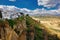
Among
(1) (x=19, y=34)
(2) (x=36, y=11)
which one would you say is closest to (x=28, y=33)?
(1) (x=19, y=34)

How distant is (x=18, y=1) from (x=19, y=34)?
1.25m

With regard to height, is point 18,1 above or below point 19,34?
above

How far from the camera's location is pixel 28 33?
892 centimetres

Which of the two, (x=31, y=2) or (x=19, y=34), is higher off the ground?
(x=31, y=2)

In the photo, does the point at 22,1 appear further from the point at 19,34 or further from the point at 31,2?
the point at 19,34

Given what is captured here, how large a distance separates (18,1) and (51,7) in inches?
50.1

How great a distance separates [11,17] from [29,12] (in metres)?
0.71

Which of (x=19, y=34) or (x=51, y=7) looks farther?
(x=51, y=7)

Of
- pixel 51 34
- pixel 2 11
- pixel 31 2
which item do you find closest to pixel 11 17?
pixel 2 11

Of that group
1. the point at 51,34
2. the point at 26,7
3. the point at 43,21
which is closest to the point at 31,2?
the point at 26,7

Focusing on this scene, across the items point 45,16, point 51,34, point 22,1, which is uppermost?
point 22,1

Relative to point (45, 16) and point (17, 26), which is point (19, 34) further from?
point (45, 16)

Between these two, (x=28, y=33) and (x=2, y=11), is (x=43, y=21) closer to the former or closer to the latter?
(x=28, y=33)

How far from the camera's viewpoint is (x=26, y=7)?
926cm
